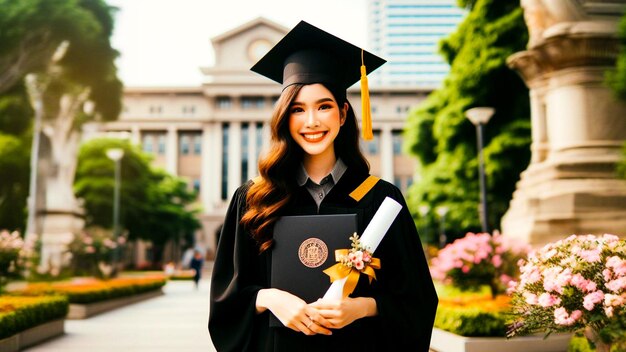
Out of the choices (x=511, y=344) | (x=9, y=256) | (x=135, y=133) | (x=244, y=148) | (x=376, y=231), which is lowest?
(x=511, y=344)

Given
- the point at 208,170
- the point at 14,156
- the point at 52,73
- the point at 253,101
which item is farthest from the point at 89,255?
the point at 253,101

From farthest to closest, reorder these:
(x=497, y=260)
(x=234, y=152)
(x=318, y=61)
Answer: (x=234, y=152) → (x=497, y=260) → (x=318, y=61)

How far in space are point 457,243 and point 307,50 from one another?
8.95m

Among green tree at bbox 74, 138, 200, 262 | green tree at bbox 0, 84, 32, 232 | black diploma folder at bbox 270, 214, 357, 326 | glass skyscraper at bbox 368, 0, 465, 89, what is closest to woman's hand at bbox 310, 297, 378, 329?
black diploma folder at bbox 270, 214, 357, 326

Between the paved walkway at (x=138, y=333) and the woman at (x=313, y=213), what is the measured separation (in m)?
6.61

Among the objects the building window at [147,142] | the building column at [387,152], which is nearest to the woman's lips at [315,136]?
the building column at [387,152]

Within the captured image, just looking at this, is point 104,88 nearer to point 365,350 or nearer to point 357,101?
point 365,350

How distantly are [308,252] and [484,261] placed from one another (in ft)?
29.6

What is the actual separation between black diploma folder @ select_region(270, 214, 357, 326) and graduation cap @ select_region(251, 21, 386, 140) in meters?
0.71

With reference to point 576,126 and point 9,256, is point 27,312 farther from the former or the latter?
point 576,126

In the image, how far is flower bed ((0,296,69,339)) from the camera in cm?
862

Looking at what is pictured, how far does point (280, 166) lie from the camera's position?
2.76 m

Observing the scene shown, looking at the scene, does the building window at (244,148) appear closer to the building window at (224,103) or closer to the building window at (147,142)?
the building window at (224,103)

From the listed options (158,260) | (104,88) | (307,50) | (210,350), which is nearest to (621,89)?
(210,350)
